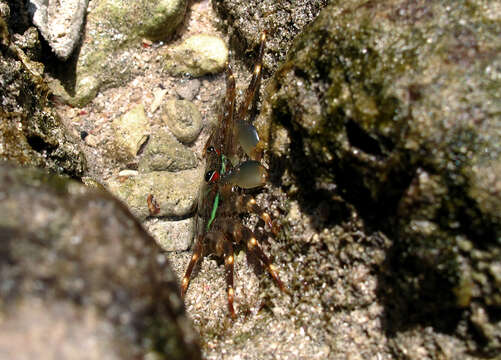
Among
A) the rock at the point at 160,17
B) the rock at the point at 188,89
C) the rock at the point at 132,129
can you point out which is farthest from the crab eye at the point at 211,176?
the rock at the point at 160,17

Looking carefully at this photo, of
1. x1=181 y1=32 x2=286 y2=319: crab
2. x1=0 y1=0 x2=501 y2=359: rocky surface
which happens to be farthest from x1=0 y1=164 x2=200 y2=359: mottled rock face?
x1=181 y1=32 x2=286 y2=319: crab

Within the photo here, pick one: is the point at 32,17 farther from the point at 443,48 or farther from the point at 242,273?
the point at 443,48

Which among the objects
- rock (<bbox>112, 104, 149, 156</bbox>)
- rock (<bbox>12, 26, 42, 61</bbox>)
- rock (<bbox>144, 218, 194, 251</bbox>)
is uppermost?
rock (<bbox>12, 26, 42, 61</bbox>)

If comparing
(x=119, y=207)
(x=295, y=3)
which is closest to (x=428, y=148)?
(x=119, y=207)

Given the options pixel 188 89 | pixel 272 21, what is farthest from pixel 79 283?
pixel 188 89

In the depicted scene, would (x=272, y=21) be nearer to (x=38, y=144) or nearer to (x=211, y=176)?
(x=211, y=176)

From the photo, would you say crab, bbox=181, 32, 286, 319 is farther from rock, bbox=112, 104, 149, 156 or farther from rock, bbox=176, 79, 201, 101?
rock, bbox=112, 104, 149, 156
